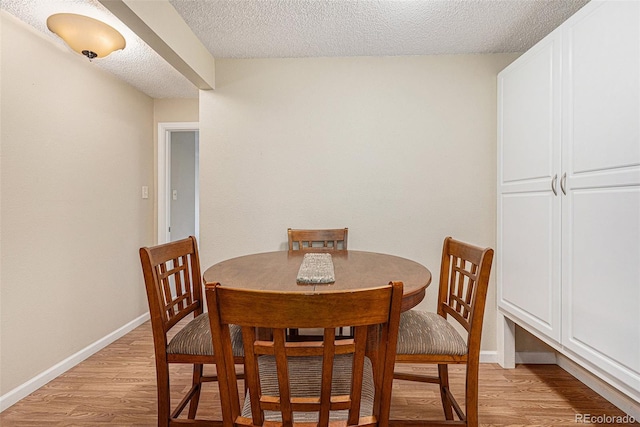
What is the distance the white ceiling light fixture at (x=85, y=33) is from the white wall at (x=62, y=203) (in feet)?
1.06

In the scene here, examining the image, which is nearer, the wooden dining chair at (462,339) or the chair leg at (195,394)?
the wooden dining chair at (462,339)

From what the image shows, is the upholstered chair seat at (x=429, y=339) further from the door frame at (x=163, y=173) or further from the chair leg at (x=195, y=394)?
the door frame at (x=163, y=173)

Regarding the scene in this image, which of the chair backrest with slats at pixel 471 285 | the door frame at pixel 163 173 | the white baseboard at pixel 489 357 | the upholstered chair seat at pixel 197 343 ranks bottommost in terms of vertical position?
the white baseboard at pixel 489 357

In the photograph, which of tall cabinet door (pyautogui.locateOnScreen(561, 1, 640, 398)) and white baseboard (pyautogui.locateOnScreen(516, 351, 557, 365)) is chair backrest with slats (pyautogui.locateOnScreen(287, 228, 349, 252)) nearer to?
tall cabinet door (pyautogui.locateOnScreen(561, 1, 640, 398))

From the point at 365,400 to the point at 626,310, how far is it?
116 cm

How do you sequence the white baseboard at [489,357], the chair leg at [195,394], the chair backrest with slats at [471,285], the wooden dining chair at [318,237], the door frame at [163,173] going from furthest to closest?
the door frame at [163,173] < the white baseboard at [489,357] < the wooden dining chair at [318,237] < the chair leg at [195,394] < the chair backrest with slats at [471,285]

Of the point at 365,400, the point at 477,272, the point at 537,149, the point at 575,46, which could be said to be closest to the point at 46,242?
the point at 365,400

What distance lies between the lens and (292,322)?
0.78 meters

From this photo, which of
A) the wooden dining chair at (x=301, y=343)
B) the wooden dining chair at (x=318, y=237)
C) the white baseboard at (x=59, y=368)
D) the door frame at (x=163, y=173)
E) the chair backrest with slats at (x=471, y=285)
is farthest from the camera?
the door frame at (x=163, y=173)

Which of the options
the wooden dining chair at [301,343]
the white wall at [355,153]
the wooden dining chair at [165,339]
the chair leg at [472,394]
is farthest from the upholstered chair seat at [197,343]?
the white wall at [355,153]

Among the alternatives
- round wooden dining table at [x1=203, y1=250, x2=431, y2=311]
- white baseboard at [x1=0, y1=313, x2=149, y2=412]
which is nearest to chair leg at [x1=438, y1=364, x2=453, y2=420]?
round wooden dining table at [x1=203, y1=250, x2=431, y2=311]

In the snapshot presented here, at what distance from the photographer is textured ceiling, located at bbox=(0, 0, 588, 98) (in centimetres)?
184

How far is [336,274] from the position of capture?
1.50 meters

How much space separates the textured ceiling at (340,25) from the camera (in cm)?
184
